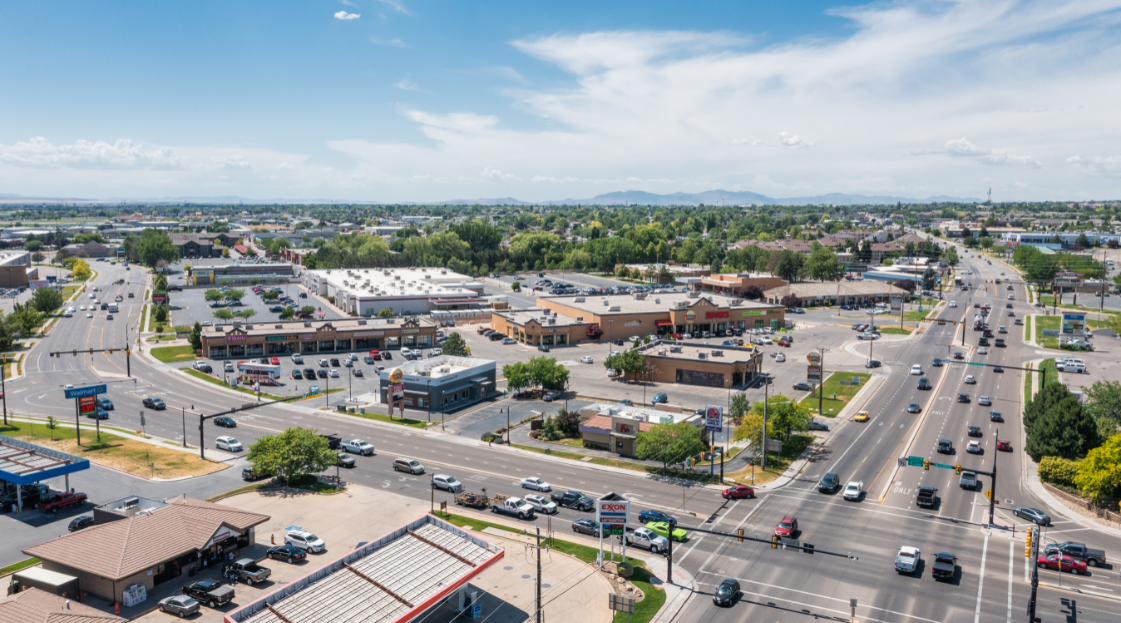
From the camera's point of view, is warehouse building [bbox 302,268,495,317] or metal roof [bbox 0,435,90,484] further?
warehouse building [bbox 302,268,495,317]

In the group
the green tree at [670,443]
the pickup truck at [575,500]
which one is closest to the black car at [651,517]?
the pickup truck at [575,500]

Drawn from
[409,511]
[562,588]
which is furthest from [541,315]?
[562,588]

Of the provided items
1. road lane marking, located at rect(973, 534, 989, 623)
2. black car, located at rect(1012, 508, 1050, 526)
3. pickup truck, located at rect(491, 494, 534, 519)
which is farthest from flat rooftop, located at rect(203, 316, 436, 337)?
road lane marking, located at rect(973, 534, 989, 623)

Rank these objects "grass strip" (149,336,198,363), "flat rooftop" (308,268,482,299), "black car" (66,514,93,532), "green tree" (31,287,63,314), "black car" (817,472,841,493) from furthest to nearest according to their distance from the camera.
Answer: "flat rooftop" (308,268,482,299), "green tree" (31,287,63,314), "grass strip" (149,336,198,363), "black car" (817,472,841,493), "black car" (66,514,93,532)

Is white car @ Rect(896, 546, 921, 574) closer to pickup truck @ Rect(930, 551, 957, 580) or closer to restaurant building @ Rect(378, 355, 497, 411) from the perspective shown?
pickup truck @ Rect(930, 551, 957, 580)

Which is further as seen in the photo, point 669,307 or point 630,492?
point 669,307

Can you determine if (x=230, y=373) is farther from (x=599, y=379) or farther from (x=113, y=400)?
(x=599, y=379)
